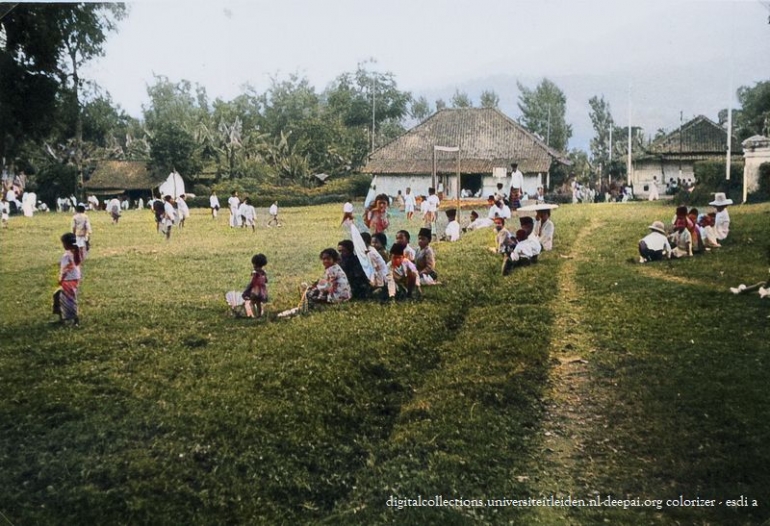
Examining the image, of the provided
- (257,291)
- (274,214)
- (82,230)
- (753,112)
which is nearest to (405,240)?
(274,214)

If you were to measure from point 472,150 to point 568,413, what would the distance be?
1.50 m

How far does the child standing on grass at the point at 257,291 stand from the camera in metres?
3.68

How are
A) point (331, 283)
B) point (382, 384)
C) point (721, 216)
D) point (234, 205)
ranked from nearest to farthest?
point (382, 384) → point (721, 216) → point (331, 283) → point (234, 205)

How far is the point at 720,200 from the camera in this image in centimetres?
366

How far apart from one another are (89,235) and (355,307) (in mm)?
1576

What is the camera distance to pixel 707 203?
146 inches

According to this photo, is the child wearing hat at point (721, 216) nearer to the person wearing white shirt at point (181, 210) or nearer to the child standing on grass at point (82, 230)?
the person wearing white shirt at point (181, 210)

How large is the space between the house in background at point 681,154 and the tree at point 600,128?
0.60ft

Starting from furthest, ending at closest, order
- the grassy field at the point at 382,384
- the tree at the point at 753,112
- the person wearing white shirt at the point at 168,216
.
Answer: the person wearing white shirt at the point at 168,216, the tree at the point at 753,112, the grassy field at the point at 382,384

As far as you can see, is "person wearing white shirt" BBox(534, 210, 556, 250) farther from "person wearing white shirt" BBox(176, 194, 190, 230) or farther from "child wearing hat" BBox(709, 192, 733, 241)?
"person wearing white shirt" BBox(176, 194, 190, 230)

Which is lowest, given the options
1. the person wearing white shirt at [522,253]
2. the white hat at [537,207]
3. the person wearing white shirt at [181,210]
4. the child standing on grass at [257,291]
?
the child standing on grass at [257,291]

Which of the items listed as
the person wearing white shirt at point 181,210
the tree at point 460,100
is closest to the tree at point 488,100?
the tree at point 460,100

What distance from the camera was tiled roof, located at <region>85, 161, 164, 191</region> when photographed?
386cm

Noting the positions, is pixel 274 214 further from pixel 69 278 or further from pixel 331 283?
pixel 69 278
